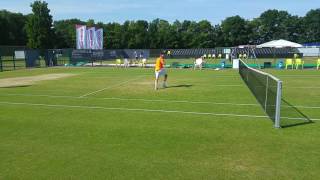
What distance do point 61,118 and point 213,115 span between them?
490cm

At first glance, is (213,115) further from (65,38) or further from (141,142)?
(65,38)

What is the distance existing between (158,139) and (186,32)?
10184 centimetres

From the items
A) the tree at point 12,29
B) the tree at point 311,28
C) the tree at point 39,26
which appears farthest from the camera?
the tree at point 311,28

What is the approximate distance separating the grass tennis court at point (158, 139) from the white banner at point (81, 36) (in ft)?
97.4

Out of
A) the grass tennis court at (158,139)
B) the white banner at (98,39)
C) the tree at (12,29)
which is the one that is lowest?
the grass tennis court at (158,139)

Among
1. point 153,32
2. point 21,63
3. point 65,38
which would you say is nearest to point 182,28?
point 153,32

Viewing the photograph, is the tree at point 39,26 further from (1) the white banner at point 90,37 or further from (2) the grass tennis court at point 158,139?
(2) the grass tennis court at point 158,139

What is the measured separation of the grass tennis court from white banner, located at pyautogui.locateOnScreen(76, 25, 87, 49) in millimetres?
29691

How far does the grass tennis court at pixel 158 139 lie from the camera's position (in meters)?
7.16

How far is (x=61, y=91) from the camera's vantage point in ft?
65.6

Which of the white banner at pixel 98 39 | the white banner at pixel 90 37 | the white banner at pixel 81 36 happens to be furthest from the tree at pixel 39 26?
the white banner at pixel 81 36

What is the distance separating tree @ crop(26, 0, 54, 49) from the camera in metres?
66.6

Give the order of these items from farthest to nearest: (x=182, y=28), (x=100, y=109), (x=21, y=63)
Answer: (x=182, y=28)
(x=21, y=63)
(x=100, y=109)

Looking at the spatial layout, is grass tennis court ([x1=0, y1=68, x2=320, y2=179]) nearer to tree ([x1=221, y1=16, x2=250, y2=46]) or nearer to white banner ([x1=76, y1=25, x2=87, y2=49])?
→ white banner ([x1=76, y1=25, x2=87, y2=49])
